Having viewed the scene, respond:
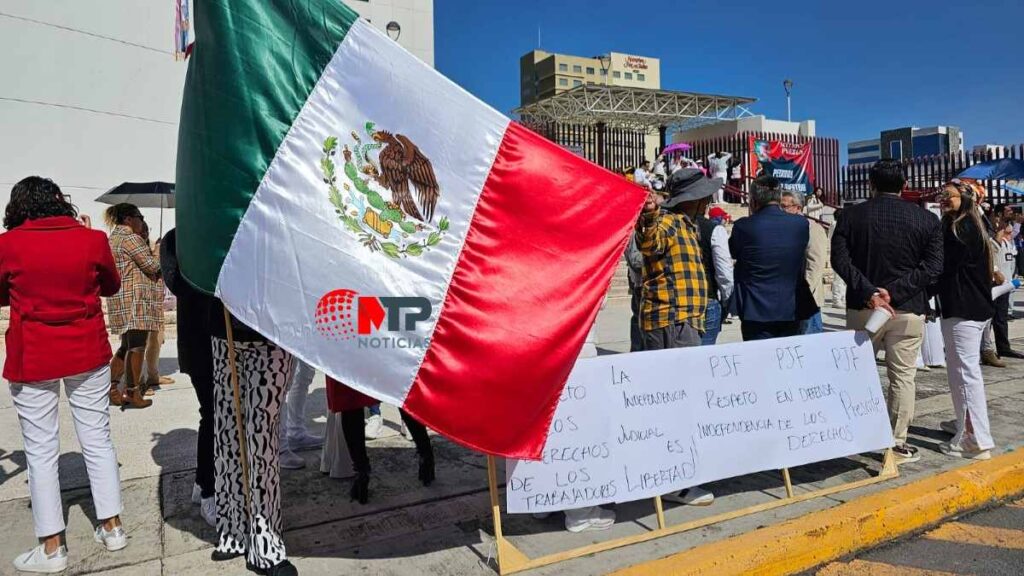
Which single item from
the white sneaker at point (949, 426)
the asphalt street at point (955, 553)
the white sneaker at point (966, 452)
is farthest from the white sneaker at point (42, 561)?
the white sneaker at point (949, 426)

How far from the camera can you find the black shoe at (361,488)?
4.09m

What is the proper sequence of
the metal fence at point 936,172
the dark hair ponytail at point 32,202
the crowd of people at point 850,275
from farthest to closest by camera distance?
the metal fence at point 936,172 < the crowd of people at point 850,275 < the dark hair ponytail at point 32,202

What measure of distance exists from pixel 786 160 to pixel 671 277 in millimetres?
22833

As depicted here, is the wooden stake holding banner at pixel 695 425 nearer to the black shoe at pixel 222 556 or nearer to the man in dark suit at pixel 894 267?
the man in dark suit at pixel 894 267

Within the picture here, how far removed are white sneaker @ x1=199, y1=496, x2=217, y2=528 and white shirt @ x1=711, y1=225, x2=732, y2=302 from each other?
3.53m

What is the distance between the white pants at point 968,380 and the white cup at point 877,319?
36.0 inches

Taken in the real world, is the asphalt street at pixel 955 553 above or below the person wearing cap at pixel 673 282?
below

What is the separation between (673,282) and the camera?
4.12m

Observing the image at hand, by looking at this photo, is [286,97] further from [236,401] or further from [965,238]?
[965,238]

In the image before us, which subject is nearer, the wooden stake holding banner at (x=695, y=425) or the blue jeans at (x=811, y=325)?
the wooden stake holding banner at (x=695, y=425)

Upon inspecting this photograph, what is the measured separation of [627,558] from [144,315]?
523 cm

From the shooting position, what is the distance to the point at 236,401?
10.4ft

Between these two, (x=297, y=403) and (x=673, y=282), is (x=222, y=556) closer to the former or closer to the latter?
(x=297, y=403)

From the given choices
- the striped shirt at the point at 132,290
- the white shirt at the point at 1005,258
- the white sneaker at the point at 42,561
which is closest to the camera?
the white sneaker at the point at 42,561
